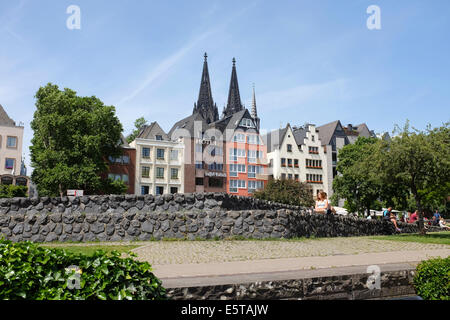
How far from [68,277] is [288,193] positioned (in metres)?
56.4

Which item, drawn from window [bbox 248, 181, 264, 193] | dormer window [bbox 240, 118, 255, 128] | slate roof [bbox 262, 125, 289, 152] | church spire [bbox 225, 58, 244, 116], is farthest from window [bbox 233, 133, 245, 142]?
church spire [bbox 225, 58, 244, 116]

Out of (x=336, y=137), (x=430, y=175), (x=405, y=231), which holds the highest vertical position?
(x=336, y=137)

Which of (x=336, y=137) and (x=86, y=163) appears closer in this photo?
(x=86, y=163)

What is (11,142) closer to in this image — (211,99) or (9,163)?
(9,163)

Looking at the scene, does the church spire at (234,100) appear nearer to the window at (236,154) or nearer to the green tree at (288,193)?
the window at (236,154)

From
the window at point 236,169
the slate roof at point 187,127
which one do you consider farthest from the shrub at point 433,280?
the slate roof at point 187,127

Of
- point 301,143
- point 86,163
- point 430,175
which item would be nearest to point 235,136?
point 301,143

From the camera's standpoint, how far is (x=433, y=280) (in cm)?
656

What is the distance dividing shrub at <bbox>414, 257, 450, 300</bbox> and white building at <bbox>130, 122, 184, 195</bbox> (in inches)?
2690

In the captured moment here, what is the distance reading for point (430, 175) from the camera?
1008 inches

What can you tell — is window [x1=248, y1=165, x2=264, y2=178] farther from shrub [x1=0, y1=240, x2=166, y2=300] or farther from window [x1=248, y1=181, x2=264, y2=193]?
shrub [x1=0, y1=240, x2=166, y2=300]
